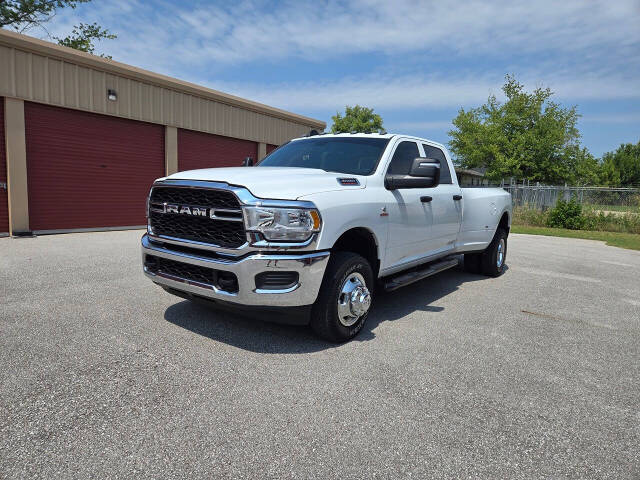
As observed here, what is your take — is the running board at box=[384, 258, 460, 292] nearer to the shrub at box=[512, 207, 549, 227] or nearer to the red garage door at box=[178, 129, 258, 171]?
the red garage door at box=[178, 129, 258, 171]

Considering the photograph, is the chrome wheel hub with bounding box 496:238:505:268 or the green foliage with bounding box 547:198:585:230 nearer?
the chrome wheel hub with bounding box 496:238:505:268

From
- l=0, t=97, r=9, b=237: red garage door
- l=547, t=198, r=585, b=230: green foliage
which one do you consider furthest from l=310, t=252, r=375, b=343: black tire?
l=547, t=198, r=585, b=230: green foliage

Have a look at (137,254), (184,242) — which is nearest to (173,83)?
(137,254)

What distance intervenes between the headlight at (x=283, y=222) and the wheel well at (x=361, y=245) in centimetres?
63

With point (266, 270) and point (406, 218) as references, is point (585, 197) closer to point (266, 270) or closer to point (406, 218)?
point (406, 218)

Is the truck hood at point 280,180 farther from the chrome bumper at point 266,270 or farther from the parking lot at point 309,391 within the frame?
the parking lot at point 309,391

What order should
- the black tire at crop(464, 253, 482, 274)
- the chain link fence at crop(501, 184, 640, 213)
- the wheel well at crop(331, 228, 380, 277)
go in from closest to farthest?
the wheel well at crop(331, 228, 380, 277) → the black tire at crop(464, 253, 482, 274) → the chain link fence at crop(501, 184, 640, 213)

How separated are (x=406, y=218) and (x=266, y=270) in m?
1.88

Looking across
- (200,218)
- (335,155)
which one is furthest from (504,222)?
(200,218)

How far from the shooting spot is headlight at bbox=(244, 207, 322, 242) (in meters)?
3.18

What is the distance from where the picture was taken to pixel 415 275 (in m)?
4.79

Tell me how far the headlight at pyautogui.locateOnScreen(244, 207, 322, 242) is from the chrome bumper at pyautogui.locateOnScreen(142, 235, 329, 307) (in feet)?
0.50

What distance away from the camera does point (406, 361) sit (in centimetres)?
346

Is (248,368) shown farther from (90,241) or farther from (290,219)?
(90,241)
